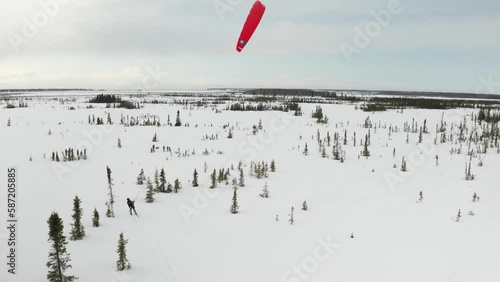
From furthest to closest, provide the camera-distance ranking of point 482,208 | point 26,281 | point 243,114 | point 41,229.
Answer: point 243,114
point 482,208
point 41,229
point 26,281

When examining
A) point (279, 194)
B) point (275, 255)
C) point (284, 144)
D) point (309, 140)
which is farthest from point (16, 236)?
point (309, 140)

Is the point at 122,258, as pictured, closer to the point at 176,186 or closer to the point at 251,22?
the point at 176,186

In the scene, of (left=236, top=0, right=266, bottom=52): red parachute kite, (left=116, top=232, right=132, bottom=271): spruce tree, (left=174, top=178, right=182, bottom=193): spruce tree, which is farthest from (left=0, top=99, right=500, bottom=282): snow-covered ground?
(left=236, top=0, right=266, bottom=52): red parachute kite

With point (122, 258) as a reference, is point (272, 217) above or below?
below

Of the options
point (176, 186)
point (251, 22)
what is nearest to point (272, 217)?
point (176, 186)

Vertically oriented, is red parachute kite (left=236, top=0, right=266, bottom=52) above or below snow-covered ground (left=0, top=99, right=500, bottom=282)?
above

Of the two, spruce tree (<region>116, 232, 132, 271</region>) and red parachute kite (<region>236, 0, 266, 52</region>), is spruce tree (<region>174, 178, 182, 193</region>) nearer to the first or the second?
red parachute kite (<region>236, 0, 266, 52</region>)

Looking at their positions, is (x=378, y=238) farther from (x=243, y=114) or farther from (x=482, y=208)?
(x=243, y=114)
